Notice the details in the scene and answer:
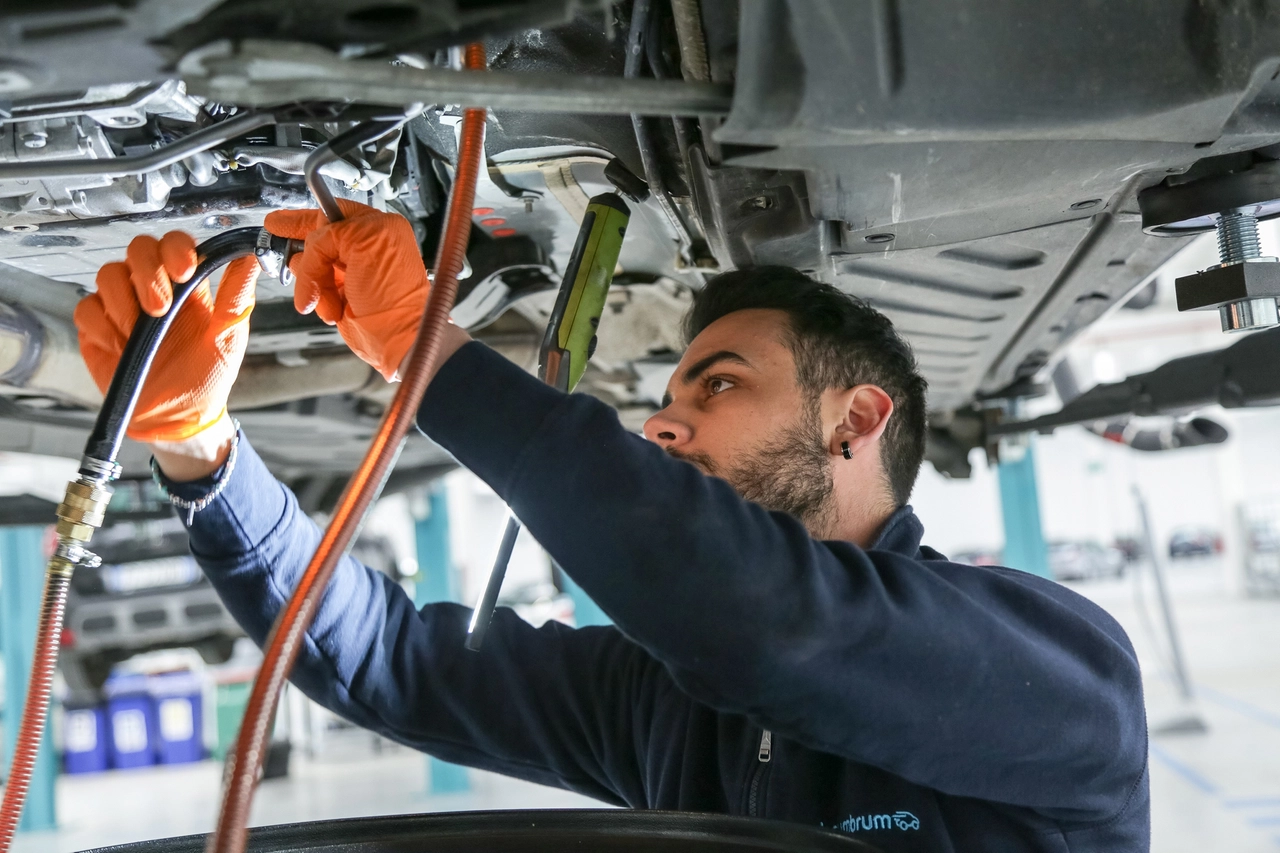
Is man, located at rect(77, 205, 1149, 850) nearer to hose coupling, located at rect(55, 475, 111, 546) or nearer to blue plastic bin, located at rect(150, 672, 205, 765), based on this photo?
hose coupling, located at rect(55, 475, 111, 546)

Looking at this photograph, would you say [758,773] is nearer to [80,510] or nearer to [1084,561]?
[80,510]

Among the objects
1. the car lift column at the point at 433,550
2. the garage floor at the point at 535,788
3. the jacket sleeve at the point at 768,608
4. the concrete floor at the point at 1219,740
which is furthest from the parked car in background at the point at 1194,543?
the jacket sleeve at the point at 768,608

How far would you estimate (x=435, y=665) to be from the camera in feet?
3.76

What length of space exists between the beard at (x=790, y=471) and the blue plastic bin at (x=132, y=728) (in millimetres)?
6034

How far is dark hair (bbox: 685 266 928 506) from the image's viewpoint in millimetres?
1102

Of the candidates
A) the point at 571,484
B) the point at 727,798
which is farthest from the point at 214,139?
the point at 727,798

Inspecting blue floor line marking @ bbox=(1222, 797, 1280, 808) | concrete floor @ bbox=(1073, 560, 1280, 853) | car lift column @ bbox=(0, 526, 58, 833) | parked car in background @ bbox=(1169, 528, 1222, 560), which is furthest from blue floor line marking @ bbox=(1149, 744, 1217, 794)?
parked car in background @ bbox=(1169, 528, 1222, 560)

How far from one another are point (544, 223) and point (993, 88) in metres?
0.72

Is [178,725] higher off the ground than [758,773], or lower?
lower

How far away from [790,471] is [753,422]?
60mm

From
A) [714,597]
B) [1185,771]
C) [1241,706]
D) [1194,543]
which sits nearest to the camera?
[714,597]

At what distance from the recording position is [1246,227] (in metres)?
0.92

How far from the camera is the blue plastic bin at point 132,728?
6.02 meters

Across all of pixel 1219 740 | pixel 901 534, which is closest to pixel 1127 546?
pixel 1219 740
